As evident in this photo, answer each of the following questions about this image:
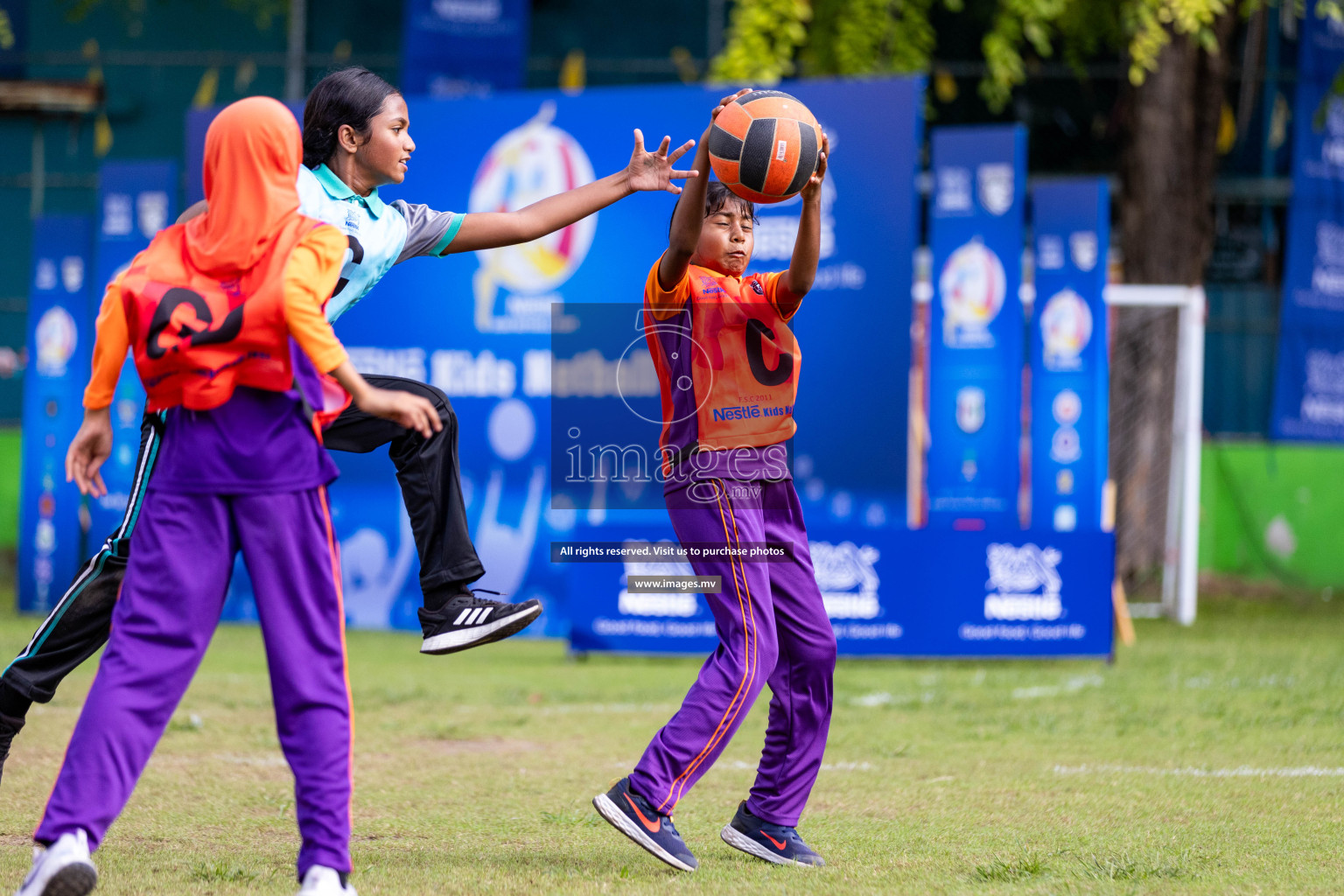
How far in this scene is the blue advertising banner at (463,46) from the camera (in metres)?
17.1

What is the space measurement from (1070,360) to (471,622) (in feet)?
31.6

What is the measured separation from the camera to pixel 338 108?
165 inches

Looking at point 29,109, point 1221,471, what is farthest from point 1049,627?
point 29,109

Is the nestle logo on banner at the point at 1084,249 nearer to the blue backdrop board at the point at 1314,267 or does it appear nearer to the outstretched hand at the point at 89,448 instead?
the blue backdrop board at the point at 1314,267

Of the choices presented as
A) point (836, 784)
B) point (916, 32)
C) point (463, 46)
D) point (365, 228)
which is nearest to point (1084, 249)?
point (916, 32)

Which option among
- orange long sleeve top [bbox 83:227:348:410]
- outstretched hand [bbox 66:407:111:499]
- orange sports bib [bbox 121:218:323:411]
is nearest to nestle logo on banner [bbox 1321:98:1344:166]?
orange long sleeve top [bbox 83:227:348:410]

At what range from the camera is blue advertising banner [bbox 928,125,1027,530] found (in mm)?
12547

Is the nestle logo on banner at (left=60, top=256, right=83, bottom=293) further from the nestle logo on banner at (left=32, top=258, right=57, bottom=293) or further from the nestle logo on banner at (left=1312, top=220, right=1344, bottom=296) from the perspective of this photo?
the nestle logo on banner at (left=1312, top=220, right=1344, bottom=296)

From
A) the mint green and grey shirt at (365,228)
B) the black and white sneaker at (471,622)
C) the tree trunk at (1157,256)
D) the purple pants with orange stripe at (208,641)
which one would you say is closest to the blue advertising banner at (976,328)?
the tree trunk at (1157,256)

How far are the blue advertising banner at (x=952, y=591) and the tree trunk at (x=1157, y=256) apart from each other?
18.2 feet

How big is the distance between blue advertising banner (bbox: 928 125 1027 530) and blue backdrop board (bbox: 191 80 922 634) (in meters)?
1.12

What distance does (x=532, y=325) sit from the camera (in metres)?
12.6

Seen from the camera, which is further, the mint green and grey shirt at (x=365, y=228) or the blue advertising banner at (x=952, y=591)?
the blue advertising banner at (x=952, y=591)

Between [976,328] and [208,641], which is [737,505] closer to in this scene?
[208,641]
